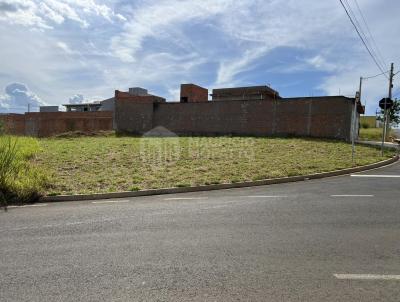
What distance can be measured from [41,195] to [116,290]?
6.28 metres

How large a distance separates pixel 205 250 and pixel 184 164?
30.5 feet

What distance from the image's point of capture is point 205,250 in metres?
4.84

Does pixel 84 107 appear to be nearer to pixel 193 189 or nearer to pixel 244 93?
pixel 244 93

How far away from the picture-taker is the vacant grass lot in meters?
10.6

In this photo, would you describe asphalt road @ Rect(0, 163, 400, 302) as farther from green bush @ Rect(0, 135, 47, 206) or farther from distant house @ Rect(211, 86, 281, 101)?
distant house @ Rect(211, 86, 281, 101)

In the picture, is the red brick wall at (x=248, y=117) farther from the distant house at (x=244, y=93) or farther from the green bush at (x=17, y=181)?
the green bush at (x=17, y=181)

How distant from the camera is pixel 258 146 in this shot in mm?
19703

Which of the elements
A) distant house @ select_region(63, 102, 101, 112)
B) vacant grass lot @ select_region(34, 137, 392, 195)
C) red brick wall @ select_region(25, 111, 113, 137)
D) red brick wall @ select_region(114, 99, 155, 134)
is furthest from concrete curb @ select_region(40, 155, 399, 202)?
distant house @ select_region(63, 102, 101, 112)

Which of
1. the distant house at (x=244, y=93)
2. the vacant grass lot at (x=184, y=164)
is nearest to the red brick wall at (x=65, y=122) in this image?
the distant house at (x=244, y=93)

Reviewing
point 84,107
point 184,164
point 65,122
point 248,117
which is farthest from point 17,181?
point 84,107

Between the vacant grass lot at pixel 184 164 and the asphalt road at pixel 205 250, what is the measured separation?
2.32 m

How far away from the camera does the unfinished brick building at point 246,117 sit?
80.2ft

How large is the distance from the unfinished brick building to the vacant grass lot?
5.50 meters

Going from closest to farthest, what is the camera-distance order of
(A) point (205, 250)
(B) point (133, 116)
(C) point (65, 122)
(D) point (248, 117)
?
1. (A) point (205, 250)
2. (D) point (248, 117)
3. (B) point (133, 116)
4. (C) point (65, 122)
